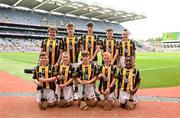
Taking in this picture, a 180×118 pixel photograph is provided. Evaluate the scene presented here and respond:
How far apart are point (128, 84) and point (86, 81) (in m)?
0.98

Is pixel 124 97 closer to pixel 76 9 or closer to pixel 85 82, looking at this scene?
pixel 85 82

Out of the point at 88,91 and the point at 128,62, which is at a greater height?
the point at 128,62

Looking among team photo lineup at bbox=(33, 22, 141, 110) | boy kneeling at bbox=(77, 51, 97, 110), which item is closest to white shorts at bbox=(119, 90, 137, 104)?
team photo lineup at bbox=(33, 22, 141, 110)

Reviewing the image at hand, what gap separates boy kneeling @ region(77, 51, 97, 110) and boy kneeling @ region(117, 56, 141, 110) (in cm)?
64

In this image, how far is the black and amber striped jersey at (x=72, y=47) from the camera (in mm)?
7539

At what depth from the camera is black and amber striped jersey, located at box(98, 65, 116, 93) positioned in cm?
666

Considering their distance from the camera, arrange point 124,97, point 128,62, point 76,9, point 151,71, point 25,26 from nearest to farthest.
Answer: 1. point 124,97
2. point 128,62
3. point 151,71
4. point 25,26
5. point 76,9

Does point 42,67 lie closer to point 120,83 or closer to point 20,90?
point 120,83

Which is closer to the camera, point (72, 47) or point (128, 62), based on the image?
point (128, 62)

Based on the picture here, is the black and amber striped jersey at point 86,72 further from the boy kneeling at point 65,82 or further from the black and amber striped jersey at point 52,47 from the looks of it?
the black and amber striped jersey at point 52,47

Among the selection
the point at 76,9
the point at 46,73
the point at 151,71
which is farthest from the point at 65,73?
the point at 76,9

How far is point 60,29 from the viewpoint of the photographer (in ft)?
225

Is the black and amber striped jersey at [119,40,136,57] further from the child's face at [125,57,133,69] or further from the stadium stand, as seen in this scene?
the stadium stand

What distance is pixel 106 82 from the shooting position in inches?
263
